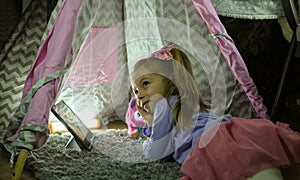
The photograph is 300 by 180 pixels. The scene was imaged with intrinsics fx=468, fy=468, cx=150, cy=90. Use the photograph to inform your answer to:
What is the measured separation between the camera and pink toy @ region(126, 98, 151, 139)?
2007mm

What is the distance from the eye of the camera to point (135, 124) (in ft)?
6.72

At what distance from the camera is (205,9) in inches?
81.0

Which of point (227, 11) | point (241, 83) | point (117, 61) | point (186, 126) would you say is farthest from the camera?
point (117, 61)

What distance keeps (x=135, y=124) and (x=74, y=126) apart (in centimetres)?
30

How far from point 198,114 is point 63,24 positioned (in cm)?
59

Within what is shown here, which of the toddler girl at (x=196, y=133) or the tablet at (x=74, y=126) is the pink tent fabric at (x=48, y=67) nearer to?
the tablet at (x=74, y=126)

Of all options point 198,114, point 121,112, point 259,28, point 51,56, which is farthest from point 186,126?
point 259,28

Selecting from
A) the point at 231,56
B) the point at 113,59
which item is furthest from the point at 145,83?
the point at 113,59

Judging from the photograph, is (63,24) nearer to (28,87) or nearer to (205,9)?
(28,87)

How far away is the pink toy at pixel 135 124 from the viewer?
6.59 feet

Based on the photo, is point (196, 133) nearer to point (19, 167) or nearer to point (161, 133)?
point (161, 133)

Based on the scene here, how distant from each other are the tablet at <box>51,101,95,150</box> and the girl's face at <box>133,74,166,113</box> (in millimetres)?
285

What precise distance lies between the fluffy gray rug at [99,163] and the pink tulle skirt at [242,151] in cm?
35

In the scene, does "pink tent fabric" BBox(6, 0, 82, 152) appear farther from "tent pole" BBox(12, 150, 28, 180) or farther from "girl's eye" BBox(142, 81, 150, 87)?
"girl's eye" BBox(142, 81, 150, 87)
